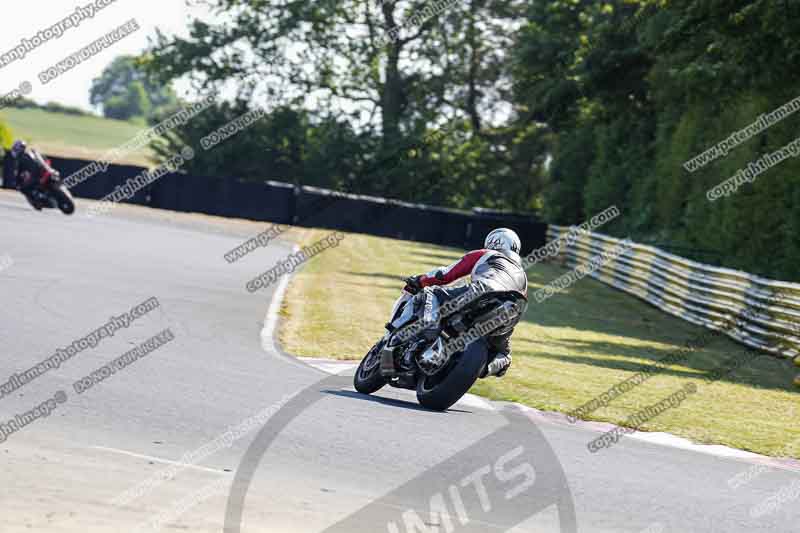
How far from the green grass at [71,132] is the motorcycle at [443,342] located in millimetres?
66680

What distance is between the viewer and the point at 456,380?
38.2ft

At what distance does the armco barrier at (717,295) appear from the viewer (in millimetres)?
21031

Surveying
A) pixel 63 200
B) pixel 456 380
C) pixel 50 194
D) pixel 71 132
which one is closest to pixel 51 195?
pixel 50 194

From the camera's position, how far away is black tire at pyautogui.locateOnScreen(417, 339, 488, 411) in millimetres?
11570

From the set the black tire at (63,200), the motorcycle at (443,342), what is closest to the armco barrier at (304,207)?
the black tire at (63,200)

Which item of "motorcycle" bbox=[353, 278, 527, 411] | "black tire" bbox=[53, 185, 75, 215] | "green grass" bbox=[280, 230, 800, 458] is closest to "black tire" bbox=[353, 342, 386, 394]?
"motorcycle" bbox=[353, 278, 527, 411]

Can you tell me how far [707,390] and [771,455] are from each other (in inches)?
172

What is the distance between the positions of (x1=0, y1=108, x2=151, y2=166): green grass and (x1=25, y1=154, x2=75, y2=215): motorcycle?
145 ft

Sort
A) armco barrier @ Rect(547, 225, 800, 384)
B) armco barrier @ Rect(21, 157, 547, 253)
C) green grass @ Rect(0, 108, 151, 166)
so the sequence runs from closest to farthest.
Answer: armco barrier @ Rect(547, 225, 800, 384) → armco barrier @ Rect(21, 157, 547, 253) → green grass @ Rect(0, 108, 151, 166)

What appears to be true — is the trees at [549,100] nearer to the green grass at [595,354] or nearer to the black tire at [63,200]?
the green grass at [595,354]

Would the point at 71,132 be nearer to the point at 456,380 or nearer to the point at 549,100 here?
the point at 549,100

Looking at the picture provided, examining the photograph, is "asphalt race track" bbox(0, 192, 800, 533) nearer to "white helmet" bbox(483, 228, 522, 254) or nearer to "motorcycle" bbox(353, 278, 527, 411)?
"motorcycle" bbox(353, 278, 527, 411)

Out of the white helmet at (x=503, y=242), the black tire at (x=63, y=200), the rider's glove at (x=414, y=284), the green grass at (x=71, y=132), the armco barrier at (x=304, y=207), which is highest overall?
the white helmet at (x=503, y=242)

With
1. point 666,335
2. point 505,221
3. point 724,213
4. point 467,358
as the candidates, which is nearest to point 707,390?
point 467,358
